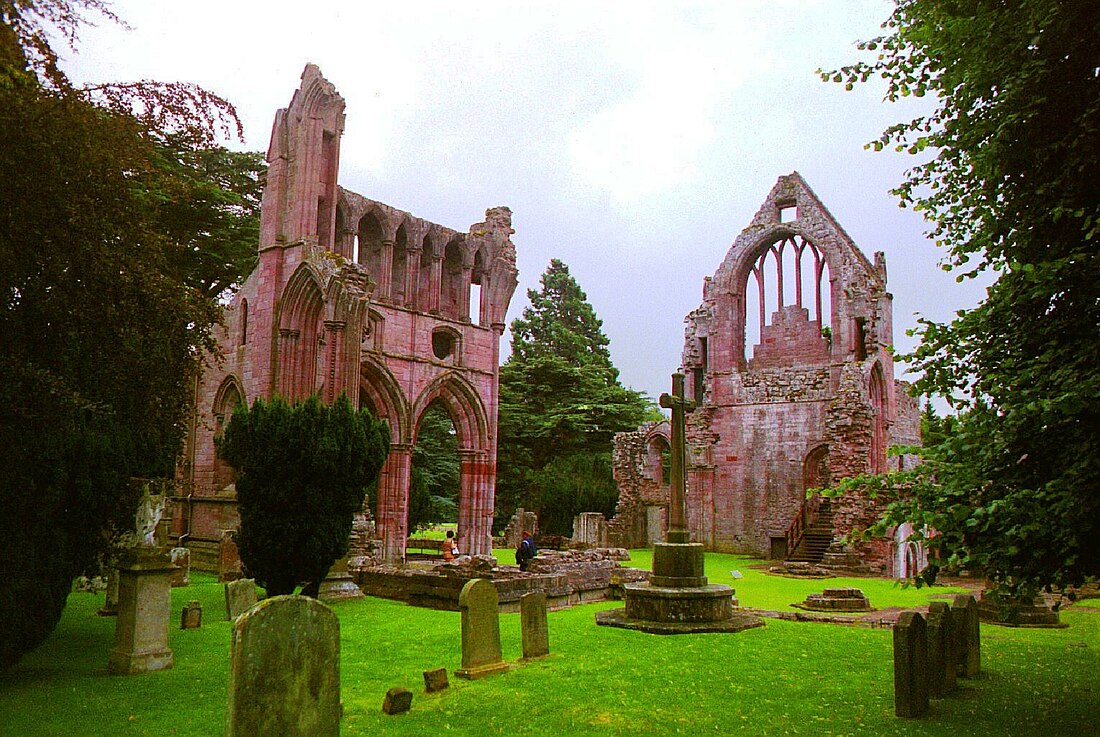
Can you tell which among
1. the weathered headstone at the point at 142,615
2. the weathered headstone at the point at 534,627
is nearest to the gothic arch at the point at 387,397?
the weathered headstone at the point at 534,627

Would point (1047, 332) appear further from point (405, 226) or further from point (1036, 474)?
point (405, 226)

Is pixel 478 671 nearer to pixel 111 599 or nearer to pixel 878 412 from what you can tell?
pixel 111 599

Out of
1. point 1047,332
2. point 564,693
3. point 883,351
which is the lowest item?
point 564,693

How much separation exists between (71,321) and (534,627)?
5.28 metres

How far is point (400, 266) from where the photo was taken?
2427 cm

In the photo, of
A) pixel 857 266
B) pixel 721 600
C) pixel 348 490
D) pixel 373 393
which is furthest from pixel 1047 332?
pixel 857 266

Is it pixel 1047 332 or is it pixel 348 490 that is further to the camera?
pixel 348 490

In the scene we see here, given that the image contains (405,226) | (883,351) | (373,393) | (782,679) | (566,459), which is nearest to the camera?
(782,679)

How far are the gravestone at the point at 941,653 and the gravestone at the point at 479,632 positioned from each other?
3751 mm

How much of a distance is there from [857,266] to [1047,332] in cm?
2320

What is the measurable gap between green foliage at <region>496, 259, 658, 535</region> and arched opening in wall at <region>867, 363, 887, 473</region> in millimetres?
10633

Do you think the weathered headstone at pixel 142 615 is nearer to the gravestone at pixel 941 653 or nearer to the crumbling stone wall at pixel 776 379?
the gravestone at pixel 941 653

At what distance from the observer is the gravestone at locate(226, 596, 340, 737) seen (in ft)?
13.0

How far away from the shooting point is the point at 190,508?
2084 cm
